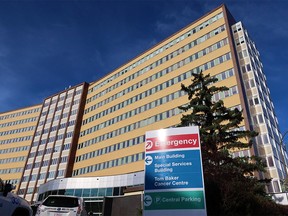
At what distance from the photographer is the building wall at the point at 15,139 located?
246 ft

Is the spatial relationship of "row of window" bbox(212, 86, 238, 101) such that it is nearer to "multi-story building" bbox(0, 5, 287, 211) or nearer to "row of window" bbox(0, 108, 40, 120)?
"multi-story building" bbox(0, 5, 287, 211)

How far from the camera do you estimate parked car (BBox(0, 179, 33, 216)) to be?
646cm

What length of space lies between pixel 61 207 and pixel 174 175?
4511 mm

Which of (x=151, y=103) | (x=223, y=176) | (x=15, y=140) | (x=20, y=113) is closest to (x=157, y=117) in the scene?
(x=151, y=103)

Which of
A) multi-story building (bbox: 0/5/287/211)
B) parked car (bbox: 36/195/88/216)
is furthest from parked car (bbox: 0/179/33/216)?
multi-story building (bbox: 0/5/287/211)

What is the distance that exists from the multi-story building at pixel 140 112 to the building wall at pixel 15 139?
694 centimetres

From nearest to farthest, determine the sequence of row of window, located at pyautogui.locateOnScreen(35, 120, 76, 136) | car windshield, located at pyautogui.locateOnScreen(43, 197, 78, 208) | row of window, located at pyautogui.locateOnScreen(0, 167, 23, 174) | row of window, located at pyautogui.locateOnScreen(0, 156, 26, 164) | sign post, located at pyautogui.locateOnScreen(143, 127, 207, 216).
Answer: sign post, located at pyautogui.locateOnScreen(143, 127, 207, 216)
car windshield, located at pyautogui.locateOnScreen(43, 197, 78, 208)
row of window, located at pyautogui.locateOnScreen(35, 120, 76, 136)
row of window, located at pyautogui.locateOnScreen(0, 167, 23, 174)
row of window, located at pyautogui.locateOnScreen(0, 156, 26, 164)

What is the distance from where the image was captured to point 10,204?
6.78 metres

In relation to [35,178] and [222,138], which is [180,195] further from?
[35,178]

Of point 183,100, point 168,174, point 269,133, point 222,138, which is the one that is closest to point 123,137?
point 183,100

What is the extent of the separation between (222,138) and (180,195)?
12.5m

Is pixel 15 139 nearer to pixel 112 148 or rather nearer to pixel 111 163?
pixel 112 148

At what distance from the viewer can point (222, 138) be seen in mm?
19719

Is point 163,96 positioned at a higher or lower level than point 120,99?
lower
